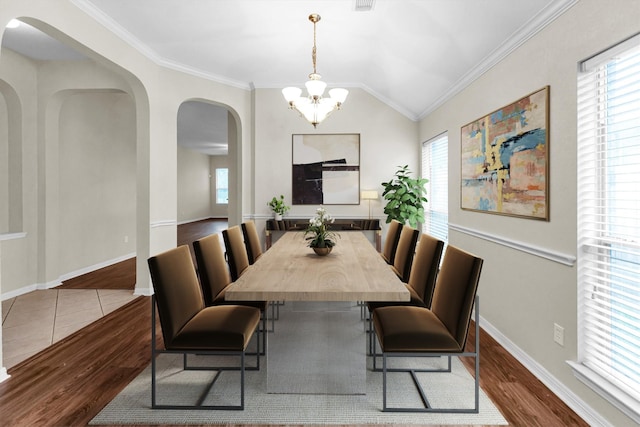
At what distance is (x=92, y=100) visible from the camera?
5422mm

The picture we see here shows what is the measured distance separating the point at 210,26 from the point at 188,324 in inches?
120

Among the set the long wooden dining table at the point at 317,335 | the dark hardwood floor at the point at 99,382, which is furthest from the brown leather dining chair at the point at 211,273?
the dark hardwood floor at the point at 99,382

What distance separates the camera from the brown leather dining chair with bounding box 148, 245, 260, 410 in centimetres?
184

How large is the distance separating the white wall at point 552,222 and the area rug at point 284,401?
549 mm

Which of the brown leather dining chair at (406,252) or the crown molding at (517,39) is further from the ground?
the crown molding at (517,39)

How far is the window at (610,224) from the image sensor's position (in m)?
1.74

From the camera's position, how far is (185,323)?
203 centimetres

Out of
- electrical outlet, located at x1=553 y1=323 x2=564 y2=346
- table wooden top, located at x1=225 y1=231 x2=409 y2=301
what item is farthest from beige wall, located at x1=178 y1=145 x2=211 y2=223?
electrical outlet, located at x1=553 y1=323 x2=564 y2=346

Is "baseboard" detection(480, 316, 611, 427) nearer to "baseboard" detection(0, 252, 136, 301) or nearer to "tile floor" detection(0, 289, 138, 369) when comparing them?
"tile floor" detection(0, 289, 138, 369)

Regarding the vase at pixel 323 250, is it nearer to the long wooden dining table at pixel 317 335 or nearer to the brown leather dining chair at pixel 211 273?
the long wooden dining table at pixel 317 335

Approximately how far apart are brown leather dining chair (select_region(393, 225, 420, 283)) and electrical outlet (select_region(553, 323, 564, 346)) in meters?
1.03

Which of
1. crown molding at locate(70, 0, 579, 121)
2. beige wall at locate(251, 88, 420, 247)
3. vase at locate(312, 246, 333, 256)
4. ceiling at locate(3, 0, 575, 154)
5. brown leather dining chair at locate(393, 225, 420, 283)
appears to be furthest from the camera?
beige wall at locate(251, 88, 420, 247)

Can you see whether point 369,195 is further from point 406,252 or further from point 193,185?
point 193,185

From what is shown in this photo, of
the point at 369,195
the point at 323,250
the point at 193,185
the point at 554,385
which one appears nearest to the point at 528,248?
the point at 554,385
